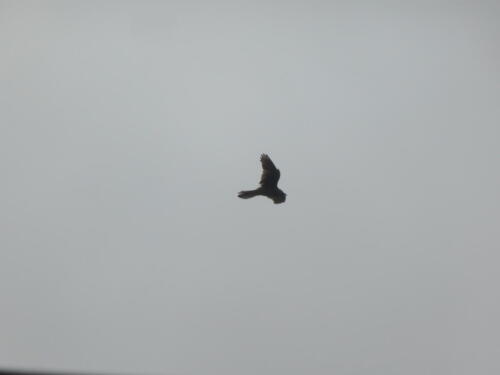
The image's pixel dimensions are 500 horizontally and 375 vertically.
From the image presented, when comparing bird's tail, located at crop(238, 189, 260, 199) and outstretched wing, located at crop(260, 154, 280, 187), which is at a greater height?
outstretched wing, located at crop(260, 154, 280, 187)

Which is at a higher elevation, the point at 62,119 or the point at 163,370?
the point at 62,119

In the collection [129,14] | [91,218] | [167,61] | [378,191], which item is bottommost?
[91,218]

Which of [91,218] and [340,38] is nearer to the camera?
[91,218]

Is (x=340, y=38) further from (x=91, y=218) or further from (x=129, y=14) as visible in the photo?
(x=91, y=218)

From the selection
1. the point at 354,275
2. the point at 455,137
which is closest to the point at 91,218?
the point at 354,275

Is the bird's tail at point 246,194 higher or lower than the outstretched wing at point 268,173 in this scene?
lower
